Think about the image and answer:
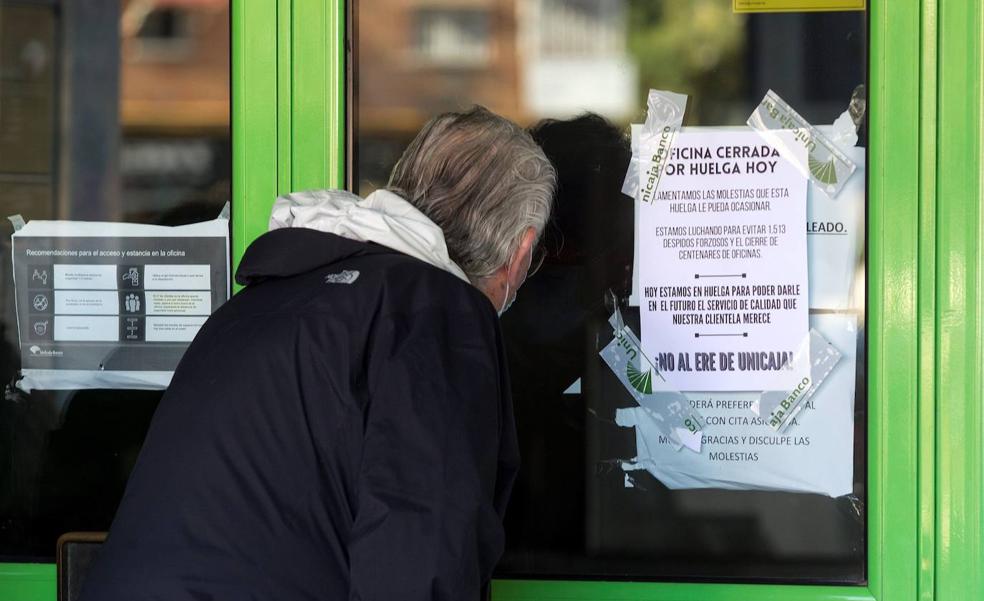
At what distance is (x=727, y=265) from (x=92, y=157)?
1.48 metres

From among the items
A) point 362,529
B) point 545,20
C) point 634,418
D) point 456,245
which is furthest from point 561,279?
point 362,529

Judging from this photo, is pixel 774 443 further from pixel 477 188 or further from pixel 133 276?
pixel 133 276

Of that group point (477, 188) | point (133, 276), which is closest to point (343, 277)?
point (477, 188)

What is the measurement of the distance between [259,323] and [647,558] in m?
1.26

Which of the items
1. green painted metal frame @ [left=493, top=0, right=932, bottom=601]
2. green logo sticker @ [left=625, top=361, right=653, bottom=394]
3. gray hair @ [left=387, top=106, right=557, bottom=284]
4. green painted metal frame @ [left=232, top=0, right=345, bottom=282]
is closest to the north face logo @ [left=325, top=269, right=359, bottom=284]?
gray hair @ [left=387, top=106, right=557, bottom=284]

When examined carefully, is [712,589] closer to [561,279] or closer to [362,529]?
[561,279]

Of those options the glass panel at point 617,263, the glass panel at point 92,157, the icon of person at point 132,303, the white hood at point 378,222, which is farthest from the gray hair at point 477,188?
the icon of person at point 132,303

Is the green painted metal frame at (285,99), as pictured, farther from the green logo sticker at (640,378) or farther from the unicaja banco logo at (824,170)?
the unicaja banco logo at (824,170)

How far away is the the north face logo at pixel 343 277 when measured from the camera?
1.70 m

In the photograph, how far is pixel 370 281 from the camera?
168 centimetres

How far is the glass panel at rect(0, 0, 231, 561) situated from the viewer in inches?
107

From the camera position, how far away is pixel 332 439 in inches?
65.1

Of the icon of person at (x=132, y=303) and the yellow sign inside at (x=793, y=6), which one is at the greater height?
the yellow sign inside at (x=793, y=6)

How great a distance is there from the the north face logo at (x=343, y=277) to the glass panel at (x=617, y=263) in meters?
0.97
